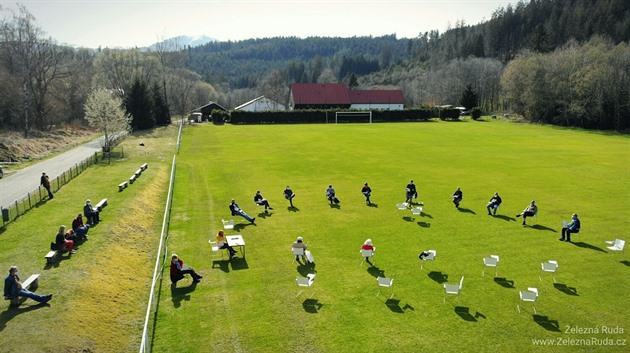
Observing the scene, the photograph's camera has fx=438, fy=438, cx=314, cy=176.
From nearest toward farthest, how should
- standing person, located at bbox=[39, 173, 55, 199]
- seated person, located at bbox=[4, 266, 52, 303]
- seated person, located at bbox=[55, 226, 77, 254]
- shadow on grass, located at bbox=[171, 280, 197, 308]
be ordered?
seated person, located at bbox=[4, 266, 52, 303] < shadow on grass, located at bbox=[171, 280, 197, 308] < seated person, located at bbox=[55, 226, 77, 254] < standing person, located at bbox=[39, 173, 55, 199]

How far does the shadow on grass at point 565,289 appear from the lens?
16703 millimetres

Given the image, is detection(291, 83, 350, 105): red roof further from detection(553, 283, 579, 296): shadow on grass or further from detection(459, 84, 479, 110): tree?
detection(553, 283, 579, 296): shadow on grass

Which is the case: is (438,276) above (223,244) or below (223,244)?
below

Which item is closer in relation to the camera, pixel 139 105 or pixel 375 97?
pixel 139 105

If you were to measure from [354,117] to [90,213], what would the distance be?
7568cm

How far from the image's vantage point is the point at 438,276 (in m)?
18.1

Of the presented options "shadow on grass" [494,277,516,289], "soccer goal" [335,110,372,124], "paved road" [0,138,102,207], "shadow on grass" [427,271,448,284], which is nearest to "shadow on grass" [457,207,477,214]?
"shadow on grass" [494,277,516,289]

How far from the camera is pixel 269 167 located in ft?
141

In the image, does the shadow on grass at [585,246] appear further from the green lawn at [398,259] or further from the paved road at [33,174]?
the paved road at [33,174]

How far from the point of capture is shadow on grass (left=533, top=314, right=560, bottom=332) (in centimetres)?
1422

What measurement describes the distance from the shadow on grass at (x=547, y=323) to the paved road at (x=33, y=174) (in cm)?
3087

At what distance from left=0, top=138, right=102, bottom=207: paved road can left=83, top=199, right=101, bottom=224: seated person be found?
29.7 ft

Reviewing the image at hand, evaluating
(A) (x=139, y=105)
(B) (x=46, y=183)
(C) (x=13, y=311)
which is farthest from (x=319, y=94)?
Answer: (C) (x=13, y=311)

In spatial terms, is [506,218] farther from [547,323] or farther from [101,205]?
[101,205]
